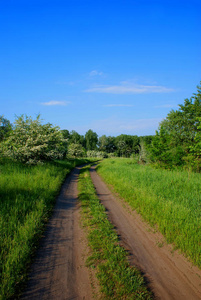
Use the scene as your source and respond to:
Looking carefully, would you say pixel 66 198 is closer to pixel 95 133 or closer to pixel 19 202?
pixel 19 202

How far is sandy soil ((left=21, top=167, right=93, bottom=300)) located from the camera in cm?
319

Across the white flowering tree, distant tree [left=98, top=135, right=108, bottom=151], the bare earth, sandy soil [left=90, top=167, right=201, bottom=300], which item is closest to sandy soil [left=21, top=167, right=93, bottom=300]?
the bare earth

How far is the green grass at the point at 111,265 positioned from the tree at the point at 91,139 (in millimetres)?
92583

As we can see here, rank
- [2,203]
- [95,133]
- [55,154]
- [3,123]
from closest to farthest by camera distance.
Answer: [2,203] < [55,154] < [3,123] < [95,133]

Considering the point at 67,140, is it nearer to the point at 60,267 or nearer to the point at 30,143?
the point at 30,143

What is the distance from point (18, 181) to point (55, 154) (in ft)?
23.6

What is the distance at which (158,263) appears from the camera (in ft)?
13.6

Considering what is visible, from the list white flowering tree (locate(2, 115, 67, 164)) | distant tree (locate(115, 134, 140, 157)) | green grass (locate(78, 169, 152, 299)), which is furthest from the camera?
distant tree (locate(115, 134, 140, 157))

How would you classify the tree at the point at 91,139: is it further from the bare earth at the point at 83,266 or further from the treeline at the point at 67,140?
the bare earth at the point at 83,266

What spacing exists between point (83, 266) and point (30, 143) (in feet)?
42.1

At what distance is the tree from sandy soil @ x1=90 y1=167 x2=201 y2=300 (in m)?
92.4

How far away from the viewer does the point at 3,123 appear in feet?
69.5

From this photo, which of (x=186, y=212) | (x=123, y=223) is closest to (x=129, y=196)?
(x=123, y=223)

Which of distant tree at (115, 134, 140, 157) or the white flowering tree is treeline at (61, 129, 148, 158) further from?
the white flowering tree
